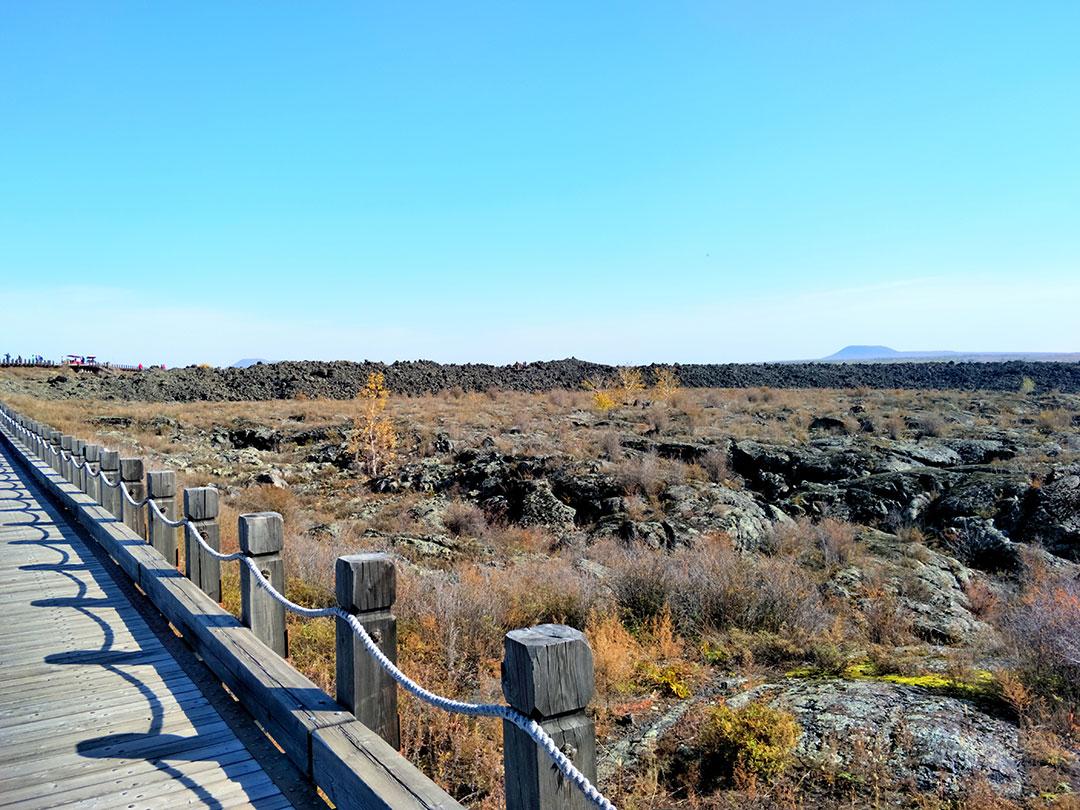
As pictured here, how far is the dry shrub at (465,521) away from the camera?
51.2 feet

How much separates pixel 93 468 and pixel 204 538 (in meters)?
5.80

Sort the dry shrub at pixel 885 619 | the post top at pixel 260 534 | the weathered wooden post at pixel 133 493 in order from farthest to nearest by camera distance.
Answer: the weathered wooden post at pixel 133 493
the dry shrub at pixel 885 619
the post top at pixel 260 534

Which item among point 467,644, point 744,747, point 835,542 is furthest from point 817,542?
point 744,747

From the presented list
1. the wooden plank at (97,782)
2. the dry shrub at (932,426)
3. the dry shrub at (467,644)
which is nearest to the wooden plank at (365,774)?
the wooden plank at (97,782)

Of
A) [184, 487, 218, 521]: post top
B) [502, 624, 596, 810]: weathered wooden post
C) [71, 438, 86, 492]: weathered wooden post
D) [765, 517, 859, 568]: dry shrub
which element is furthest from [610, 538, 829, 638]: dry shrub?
[71, 438, 86, 492]: weathered wooden post

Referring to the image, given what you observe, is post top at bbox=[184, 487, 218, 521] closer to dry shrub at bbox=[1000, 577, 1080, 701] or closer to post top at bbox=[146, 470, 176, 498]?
post top at bbox=[146, 470, 176, 498]

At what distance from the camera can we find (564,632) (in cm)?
217

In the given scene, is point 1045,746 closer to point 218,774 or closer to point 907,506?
point 218,774

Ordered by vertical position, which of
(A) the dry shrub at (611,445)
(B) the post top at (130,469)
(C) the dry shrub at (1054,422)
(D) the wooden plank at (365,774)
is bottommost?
(A) the dry shrub at (611,445)

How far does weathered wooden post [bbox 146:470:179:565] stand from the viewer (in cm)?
701

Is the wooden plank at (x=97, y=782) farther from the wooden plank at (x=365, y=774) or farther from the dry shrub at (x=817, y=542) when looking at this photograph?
the dry shrub at (x=817, y=542)

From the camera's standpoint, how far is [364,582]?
336 centimetres

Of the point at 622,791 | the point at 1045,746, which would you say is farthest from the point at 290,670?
the point at 1045,746

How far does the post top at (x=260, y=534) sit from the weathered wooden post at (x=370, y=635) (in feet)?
4.76
